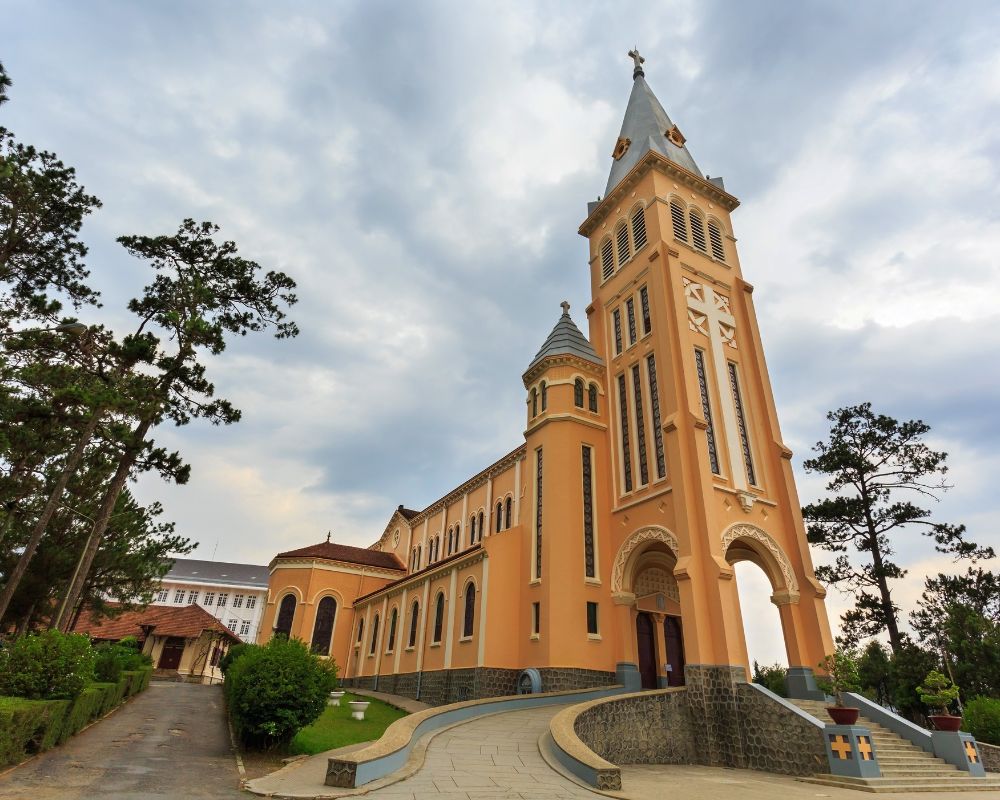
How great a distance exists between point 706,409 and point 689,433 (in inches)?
85.4

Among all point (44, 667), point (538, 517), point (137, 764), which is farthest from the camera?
point (538, 517)

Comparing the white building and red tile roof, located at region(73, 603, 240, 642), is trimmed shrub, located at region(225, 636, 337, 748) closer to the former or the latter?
red tile roof, located at region(73, 603, 240, 642)

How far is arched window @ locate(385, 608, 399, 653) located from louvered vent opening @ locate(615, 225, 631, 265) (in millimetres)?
20664

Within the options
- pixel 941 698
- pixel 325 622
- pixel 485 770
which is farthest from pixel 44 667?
pixel 325 622

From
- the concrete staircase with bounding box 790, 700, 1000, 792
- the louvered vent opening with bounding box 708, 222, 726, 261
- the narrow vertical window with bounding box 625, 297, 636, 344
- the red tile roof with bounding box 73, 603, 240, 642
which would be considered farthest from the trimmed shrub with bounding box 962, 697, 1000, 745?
the red tile roof with bounding box 73, 603, 240, 642

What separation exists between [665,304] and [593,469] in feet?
23.2

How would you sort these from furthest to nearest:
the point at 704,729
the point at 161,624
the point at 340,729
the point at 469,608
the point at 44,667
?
the point at 161,624
the point at 469,608
the point at 704,729
the point at 340,729
the point at 44,667

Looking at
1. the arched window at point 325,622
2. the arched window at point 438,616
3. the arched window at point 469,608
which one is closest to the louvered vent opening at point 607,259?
the arched window at point 469,608

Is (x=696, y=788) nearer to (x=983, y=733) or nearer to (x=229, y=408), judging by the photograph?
(x=983, y=733)

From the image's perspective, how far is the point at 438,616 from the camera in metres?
24.3

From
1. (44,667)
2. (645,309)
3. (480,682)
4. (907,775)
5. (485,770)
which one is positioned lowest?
(907,775)

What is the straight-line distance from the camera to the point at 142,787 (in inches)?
318

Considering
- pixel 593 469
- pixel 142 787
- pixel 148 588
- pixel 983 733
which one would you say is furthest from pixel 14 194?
pixel 983 733

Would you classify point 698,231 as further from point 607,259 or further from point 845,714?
point 845,714
